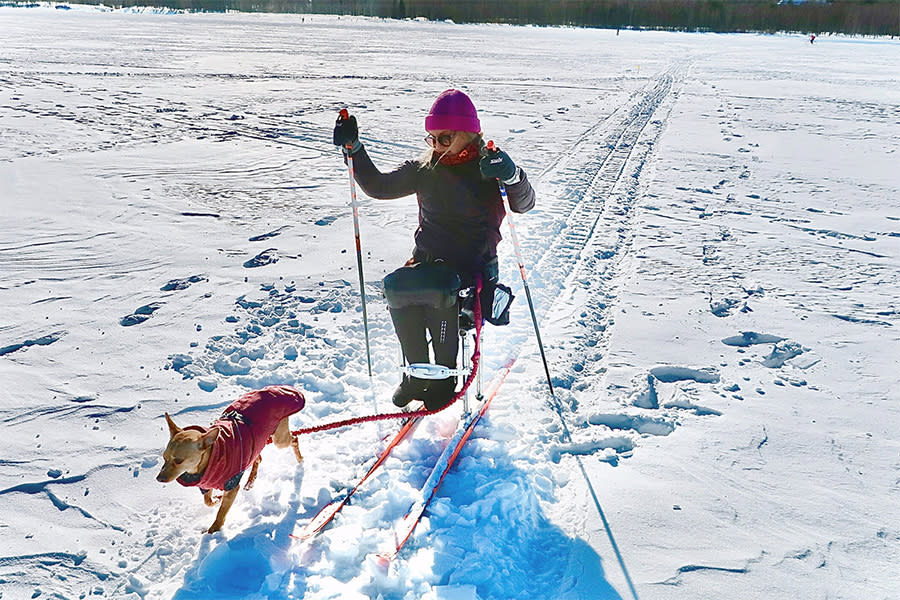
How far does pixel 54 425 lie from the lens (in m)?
3.22

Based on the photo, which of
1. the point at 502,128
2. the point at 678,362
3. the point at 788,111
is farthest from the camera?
the point at 788,111

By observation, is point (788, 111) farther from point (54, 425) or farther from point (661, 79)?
point (54, 425)

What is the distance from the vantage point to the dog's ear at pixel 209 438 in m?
Result: 2.22

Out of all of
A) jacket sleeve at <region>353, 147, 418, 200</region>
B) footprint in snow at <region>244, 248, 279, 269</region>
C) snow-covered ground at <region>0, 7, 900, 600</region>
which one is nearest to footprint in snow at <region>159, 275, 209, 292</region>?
snow-covered ground at <region>0, 7, 900, 600</region>

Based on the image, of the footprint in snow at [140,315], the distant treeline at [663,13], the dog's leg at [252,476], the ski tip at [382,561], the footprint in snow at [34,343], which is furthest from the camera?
the distant treeline at [663,13]

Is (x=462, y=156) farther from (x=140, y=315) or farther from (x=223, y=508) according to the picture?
(x=140, y=315)

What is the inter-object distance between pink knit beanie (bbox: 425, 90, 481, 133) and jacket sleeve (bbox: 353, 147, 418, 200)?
38 centimetres

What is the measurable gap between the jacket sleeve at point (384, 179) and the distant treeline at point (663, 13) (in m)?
55.3

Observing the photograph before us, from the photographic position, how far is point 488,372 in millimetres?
3865

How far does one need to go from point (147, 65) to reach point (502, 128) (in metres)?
12.6

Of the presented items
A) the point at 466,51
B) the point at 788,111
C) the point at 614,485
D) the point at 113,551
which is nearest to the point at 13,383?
the point at 113,551

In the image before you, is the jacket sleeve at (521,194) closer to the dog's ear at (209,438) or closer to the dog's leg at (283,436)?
the dog's leg at (283,436)

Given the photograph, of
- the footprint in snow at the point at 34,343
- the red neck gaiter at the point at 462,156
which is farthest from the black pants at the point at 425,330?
the footprint in snow at the point at 34,343

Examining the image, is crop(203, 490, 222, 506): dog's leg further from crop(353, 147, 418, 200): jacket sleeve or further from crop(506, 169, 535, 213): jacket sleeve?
crop(506, 169, 535, 213): jacket sleeve
